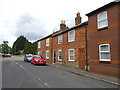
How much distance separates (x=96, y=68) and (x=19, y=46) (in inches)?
3939

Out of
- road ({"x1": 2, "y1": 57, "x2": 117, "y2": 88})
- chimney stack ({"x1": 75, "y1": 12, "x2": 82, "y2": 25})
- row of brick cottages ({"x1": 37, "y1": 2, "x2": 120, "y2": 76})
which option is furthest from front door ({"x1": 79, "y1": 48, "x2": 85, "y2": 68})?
chimney stack ({"x1": 75, "y1": 12, "x2": 82, "y2": 25})

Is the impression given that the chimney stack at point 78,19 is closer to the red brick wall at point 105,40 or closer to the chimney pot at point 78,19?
the chimney pot at point 78,19

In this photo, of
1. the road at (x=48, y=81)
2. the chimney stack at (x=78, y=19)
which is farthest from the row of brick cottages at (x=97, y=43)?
the road at (x=48, y=81)

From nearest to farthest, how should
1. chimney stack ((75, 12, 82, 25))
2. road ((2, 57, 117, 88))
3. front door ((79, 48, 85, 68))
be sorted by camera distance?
road ((2, 57, 117, 88)) → front door ((79, 48, 85, 68)) → chimney stack ((75, 12, 82, 25))

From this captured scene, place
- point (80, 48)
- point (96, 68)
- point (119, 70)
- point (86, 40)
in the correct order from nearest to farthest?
point (119, 70) < point (96, 68) < point (86, 40) < point (80, 48)

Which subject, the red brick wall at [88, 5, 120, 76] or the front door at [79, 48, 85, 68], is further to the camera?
the front door at [79, 48, 85, 68]

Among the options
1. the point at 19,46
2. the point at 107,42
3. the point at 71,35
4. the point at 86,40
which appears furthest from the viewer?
the point at 19,46

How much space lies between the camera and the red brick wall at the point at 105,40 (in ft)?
39.7

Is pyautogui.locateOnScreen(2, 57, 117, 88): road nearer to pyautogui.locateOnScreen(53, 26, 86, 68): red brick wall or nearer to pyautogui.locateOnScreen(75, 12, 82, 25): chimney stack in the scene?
pyautogui.locateOnScreen(53, 26, 86, 68): red brick wall

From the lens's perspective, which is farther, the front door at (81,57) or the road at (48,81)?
the front door at (81,57)

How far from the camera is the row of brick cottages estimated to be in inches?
480

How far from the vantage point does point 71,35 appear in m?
21.0

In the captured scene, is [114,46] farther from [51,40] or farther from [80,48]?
[51,40]

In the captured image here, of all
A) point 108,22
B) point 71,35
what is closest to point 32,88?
point 108,22
